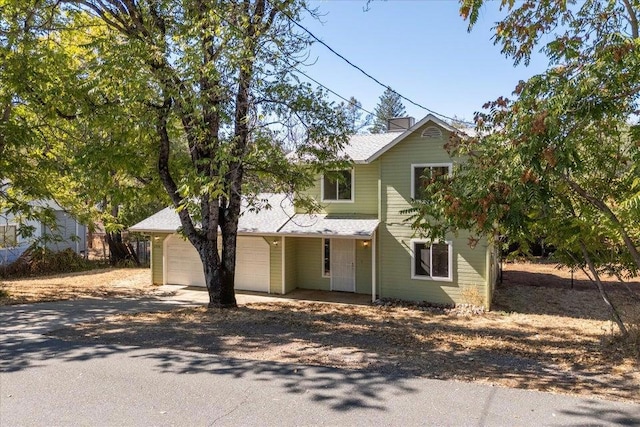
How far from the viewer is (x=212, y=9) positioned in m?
8.02

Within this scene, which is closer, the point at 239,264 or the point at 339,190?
the point at 339,190

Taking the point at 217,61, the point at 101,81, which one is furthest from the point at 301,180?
the point at 101,81

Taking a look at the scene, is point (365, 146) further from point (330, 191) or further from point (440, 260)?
point (440, 260)

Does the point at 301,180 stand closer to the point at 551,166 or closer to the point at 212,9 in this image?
the point at 212,9

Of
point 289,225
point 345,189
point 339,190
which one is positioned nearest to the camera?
point 289,225

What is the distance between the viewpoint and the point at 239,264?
16.3 m

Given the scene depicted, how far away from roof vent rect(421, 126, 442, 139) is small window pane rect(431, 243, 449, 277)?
11.8 ft

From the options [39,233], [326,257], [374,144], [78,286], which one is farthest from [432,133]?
[39,233]

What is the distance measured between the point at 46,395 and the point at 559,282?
771 inches

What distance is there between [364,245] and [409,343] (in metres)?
8.28

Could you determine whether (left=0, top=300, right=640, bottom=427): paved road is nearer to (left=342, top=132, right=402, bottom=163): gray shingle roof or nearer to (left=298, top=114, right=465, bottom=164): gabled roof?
(left=298, top=114, right=465, bottom=164): gabled roof

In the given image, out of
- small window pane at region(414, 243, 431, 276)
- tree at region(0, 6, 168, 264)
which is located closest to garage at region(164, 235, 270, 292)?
tree at region(0, 6, 168, 264)

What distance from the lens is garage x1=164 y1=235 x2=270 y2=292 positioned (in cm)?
1594

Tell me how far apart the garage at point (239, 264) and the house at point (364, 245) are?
0.04 meters
